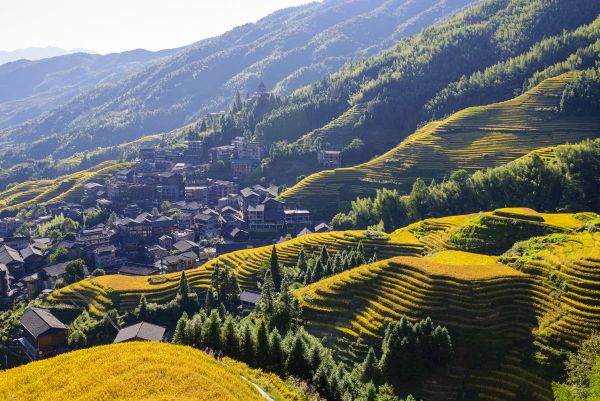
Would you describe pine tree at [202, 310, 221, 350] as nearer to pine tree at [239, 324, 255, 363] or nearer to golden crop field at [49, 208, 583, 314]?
pine tree at [239, 324, 255, 363]

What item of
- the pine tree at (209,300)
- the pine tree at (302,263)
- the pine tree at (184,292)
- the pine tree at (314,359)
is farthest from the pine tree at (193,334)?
the pine tree at (302,263)

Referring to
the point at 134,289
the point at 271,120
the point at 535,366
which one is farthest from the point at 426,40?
the point at 535,366

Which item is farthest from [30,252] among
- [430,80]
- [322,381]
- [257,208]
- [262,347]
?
[430,80]

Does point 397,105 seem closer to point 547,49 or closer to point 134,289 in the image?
point 547,49

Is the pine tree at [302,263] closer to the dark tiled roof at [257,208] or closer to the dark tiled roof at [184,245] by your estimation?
the dark tiled roof at [184,245]

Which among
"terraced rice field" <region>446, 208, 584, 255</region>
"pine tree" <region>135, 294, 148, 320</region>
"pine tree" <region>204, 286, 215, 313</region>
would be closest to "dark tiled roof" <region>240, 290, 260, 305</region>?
"pine tree" <region>204, 286, 215, 313</region>

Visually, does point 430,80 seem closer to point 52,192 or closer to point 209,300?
point 209,300

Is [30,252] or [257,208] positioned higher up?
[30,252]
